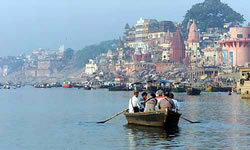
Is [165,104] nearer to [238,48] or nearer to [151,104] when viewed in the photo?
[151,104]

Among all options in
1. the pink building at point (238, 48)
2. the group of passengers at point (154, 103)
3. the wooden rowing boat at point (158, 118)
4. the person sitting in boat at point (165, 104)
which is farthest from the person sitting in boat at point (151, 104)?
the pink building at point (238, 48)

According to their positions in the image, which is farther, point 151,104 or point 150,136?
point 151,104

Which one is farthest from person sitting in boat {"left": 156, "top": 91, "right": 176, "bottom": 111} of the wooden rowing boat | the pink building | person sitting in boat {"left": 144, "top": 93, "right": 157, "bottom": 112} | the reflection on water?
the pink building

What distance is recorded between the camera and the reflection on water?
28.5m

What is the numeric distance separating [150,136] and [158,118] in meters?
2.25

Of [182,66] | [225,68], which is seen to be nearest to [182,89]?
[225,68]

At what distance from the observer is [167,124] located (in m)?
33.4

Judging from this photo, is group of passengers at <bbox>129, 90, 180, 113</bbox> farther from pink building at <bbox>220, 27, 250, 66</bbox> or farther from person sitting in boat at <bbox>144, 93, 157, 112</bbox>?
pink building at <bbox>220, 27, 250, 66</bbox>

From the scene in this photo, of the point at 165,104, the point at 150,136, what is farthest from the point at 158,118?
the point at 150,136

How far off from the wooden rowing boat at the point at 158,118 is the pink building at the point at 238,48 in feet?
484

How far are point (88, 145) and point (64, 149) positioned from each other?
4.60 ft

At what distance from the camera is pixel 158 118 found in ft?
109

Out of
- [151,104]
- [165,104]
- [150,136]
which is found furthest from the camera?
[151,104]

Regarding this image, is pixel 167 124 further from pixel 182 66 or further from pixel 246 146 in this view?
pixel 182 66
